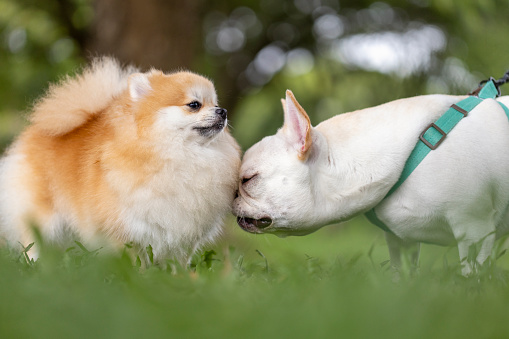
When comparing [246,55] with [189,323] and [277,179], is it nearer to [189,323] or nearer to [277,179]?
[277,179]

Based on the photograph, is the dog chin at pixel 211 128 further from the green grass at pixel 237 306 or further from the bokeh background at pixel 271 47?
the bokeh background at pixel 271 47

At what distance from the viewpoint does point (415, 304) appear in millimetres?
1510

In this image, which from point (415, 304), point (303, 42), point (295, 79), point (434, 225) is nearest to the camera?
point (415, 304)

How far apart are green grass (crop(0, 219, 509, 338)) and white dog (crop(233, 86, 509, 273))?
1.57 ft

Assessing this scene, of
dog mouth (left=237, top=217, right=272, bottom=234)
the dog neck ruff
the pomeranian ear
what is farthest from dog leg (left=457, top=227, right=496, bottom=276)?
the pomeranian ear

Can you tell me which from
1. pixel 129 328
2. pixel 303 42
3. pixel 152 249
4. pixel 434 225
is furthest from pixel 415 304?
pixel 303 42

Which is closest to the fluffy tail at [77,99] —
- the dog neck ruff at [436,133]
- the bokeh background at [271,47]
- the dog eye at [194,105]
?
the dog eye at [194,105]

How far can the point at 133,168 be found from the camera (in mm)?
2619

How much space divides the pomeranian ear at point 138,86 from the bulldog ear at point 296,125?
2.27 feet

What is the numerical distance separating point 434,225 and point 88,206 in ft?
5.49

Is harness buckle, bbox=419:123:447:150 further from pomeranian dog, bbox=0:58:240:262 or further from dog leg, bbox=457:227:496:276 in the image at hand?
pomeranian dog, bbox=0:58:240:262

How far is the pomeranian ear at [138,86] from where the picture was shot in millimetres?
2721

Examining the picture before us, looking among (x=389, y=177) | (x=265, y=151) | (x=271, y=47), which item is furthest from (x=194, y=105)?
(x=271, y=47)

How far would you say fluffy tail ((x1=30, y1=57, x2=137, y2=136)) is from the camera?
118 inches
